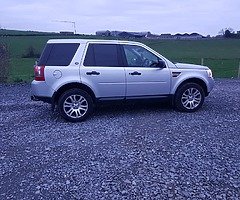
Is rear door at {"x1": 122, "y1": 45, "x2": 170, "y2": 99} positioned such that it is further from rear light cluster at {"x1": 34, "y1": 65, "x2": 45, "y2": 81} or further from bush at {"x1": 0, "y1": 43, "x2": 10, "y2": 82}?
bush at {"x1": 0, "y1": 43, "x2": 10, "y2": 82}

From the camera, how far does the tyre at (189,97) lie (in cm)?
814

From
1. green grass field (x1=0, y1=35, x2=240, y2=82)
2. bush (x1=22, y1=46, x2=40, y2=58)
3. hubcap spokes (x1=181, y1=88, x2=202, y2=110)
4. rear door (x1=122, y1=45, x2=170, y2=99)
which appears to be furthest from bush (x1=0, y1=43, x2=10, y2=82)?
bush (x1=22, y1=46, x2=40, y2=58)

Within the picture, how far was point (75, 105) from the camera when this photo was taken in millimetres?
7516

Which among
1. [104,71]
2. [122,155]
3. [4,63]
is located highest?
[104,71]

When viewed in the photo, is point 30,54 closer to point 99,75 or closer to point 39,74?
point 39,74

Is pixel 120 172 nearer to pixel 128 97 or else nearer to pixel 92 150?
pixel 92 150

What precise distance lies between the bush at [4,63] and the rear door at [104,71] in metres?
7.34

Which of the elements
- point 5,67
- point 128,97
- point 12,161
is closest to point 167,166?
point 12,161

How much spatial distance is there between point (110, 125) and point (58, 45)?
6.92 feet

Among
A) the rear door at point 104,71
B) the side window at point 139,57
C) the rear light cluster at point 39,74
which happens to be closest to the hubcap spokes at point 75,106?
the rear door at point 104,71

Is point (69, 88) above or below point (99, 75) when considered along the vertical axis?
below

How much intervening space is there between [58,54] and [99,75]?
101 cm

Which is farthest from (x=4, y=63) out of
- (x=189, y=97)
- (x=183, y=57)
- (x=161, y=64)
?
(x=183, y=57)

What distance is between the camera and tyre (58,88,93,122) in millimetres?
7410
